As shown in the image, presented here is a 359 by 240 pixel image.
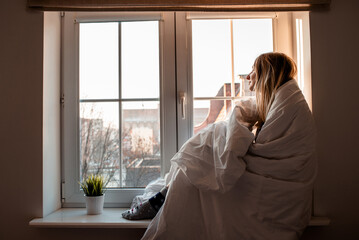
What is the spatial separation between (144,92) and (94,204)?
72cm

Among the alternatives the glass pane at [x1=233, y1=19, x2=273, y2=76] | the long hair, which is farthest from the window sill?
the glass pane at [x1=233, y1=19, x2=273, y2=76]

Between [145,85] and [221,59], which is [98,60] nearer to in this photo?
[145,85]

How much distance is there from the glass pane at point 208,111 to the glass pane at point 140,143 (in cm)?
24

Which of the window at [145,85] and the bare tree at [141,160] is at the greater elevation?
the window at [145,85]

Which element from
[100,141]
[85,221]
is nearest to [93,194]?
[85,221]

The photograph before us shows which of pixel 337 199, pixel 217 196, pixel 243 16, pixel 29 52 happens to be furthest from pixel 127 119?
pixel 337 199

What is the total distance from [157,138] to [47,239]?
0.83 m

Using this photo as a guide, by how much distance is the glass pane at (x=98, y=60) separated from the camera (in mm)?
1818

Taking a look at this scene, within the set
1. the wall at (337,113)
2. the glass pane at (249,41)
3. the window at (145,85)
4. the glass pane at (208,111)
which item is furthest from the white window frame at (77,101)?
the wall at (337,113)

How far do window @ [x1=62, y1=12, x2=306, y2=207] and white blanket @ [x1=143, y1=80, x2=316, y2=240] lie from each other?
470mm

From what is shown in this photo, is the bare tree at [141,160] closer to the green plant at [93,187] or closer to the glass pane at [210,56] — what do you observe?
the green plant at [93,187]

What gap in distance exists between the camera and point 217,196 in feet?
4.33

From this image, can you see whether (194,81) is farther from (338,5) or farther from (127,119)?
(338,5)

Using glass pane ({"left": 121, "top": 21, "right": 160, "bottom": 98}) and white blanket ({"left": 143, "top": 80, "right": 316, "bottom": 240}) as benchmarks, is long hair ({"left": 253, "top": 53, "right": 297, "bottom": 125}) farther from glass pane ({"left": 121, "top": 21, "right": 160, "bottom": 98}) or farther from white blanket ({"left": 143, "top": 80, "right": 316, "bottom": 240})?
glass pane ({"left": 121, "top": 21, "right": 160, "bottom": 98})
